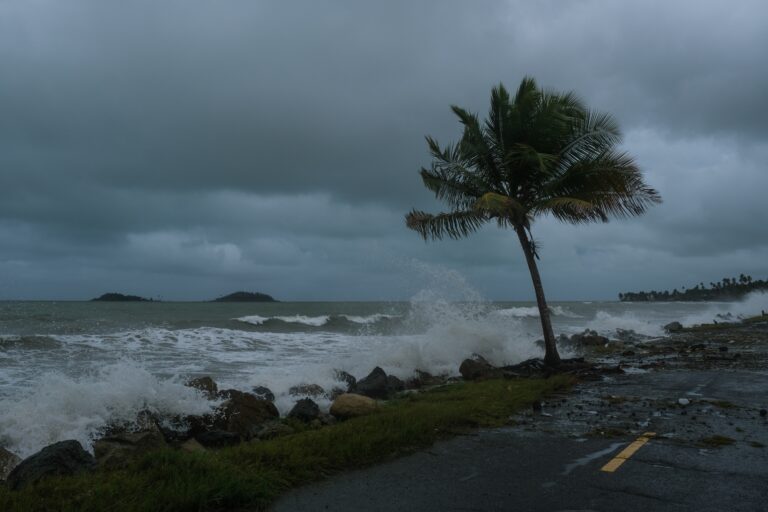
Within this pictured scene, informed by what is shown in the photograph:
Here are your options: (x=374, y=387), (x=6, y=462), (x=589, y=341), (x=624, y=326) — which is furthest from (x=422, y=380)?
(x=624, y=326)

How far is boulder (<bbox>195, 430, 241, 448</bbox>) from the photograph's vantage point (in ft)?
26.1

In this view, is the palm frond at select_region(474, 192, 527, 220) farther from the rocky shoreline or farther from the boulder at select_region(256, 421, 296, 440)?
the boulder at select_region(256, 421, 296, 440)

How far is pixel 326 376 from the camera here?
1420 centimetres

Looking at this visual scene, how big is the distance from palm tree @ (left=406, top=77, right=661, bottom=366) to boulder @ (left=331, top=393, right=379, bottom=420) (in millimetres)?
5918

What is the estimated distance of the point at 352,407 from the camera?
8898 mm

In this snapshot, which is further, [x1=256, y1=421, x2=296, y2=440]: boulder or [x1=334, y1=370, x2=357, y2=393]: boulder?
[x1=334, y1=370, x2=357, y2=393]: boulder

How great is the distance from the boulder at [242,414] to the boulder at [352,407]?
50.6 inches

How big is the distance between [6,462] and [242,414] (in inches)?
130

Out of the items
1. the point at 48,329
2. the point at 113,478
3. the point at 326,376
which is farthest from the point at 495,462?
the point at 48,329

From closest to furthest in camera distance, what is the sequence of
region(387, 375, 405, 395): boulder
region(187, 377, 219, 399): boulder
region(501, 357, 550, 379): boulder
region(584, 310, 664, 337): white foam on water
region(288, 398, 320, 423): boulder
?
region(288, 398, 320, 423): boulder
region(187, 377, 219, 399): boulder
region(387, 375, 405, 395): boulder
region(501, 357, 550, 379): boulder
region(584, 310, 664, 337): white foam on water

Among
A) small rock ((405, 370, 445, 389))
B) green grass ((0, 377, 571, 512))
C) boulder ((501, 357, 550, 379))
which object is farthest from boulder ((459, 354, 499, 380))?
green grass ((0, 377, 571, 512))

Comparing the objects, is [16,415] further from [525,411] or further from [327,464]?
[525,411]

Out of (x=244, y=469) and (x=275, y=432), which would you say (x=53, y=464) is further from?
(x=275, y=432)

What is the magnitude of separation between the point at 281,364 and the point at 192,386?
8461mm
